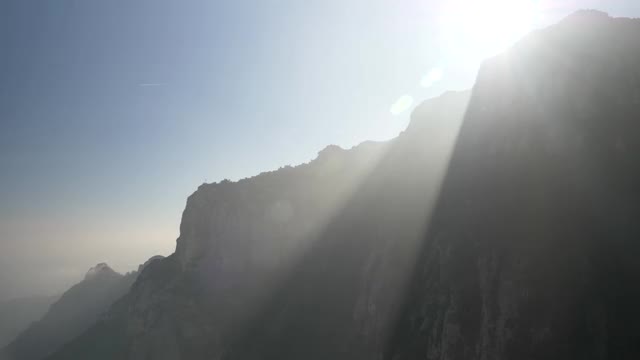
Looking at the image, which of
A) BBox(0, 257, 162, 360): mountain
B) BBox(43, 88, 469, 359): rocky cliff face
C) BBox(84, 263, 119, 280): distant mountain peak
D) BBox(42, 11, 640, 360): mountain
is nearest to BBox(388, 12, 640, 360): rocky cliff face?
BBox(42, 11, 640, 360): mountain

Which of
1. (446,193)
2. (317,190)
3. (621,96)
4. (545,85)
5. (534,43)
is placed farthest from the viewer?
(317,190)

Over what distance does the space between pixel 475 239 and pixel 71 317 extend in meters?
162

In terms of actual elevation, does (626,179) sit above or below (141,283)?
below

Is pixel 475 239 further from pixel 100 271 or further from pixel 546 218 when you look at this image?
pixel 100 271

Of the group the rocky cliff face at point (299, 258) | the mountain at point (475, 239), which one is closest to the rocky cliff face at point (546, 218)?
the mountain at point (475, 239)

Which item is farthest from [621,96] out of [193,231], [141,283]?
[141,283]

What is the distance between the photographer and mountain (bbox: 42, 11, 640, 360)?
1375 inches

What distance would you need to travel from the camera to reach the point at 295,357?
2798 inches

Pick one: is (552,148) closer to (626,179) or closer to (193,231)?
(626,179)

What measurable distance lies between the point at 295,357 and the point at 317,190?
33378mm

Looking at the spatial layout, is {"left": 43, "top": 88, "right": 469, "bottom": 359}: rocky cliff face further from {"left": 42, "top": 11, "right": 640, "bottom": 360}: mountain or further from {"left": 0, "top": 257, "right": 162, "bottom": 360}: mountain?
{"left": 0, "top": 257, "right": 162, "bottom": 360}: mountain

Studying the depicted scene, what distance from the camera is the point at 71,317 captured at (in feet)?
541

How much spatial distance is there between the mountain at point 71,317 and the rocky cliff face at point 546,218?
13108cm

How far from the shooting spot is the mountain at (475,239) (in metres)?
34.9
